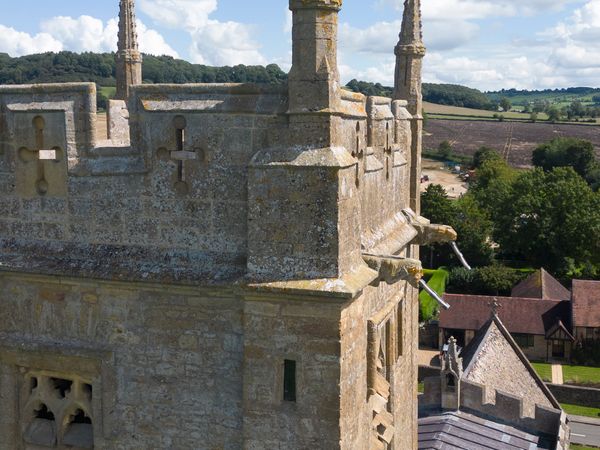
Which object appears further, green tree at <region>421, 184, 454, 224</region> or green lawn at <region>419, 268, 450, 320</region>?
green tree at <region>421, 184, 454, 224</region>

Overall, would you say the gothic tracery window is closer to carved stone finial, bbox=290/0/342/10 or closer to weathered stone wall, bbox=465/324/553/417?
carved stone finial, bbox=290/0/342/10

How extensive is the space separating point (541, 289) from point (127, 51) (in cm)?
3873

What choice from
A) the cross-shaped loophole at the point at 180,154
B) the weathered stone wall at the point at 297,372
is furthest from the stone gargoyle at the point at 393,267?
the cross-shaped loophole at the point at 180,154

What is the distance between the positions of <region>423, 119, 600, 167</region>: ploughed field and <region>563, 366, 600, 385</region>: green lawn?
228 ft

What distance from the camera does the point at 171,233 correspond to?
727cm

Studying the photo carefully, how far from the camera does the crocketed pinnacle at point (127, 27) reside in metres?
12.6

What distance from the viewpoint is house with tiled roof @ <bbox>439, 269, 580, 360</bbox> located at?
1649 inches

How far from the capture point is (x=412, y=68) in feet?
35.6

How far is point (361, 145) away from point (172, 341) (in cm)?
289

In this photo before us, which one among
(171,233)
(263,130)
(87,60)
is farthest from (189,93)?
(87,60)

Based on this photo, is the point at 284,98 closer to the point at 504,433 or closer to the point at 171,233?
the point at 171,233

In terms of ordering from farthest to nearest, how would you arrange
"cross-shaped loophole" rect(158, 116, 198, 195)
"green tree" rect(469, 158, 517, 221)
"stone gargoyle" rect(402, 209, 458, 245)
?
"green tree" rect(469, 158, 517, 221) → "stone gargoyle" rect(402, 209, 458, 245) → "cross-shaped loophole" rect(158, 116, 198, 195)

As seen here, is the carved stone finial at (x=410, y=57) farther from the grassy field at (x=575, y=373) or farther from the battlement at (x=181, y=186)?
the grassy field at (x=575, y=373)

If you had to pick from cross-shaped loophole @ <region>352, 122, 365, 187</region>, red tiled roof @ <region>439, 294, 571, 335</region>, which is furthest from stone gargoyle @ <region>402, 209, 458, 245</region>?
red tiled roof @ <region>439, 294, 571, 335</region>
